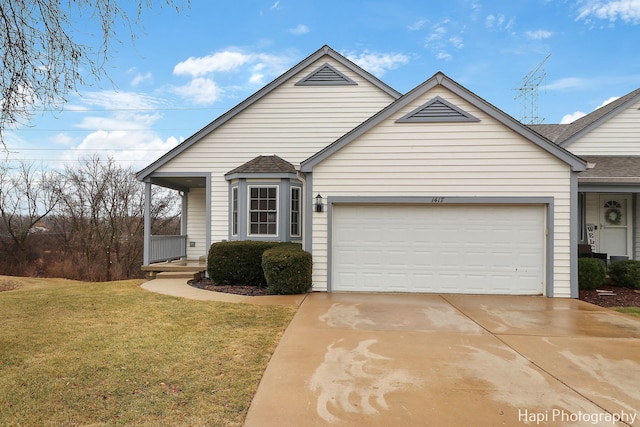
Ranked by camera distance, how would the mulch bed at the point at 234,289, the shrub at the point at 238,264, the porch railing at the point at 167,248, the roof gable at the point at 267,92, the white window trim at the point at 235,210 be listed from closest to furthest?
the mulch bed at the point at 234,289 < the shrub at the point at 238,264 < the white window trim at the point at 235,210 < the roof gable at the point at 267,92 < the porch railing at the point at 167,248

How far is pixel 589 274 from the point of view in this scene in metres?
9.22

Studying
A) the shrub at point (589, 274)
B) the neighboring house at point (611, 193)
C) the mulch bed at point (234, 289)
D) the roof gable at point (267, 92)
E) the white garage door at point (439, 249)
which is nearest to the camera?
the white garage door at point (439, 249)

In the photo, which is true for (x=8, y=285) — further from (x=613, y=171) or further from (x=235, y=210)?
(x=613, y=171)

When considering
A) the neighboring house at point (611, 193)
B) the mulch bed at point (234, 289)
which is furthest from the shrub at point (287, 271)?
the neighboring house at point (611, 193)

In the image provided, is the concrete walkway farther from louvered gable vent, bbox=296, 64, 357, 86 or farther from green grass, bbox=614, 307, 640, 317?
louvered gable vent, bbox=296, 64, 357, 86

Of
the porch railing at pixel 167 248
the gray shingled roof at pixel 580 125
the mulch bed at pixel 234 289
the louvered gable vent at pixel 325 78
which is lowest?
the mulch bed at pixel 234 289

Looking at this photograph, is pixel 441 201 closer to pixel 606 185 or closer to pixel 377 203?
pixel 377 203

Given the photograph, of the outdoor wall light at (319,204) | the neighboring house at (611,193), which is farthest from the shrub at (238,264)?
the neighboring house at (611,193)

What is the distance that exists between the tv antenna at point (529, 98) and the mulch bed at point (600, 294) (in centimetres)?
1201

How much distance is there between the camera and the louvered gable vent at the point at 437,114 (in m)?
8.76

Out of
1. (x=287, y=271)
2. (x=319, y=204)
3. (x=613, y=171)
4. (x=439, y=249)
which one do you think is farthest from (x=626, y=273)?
(x=287, y=271)

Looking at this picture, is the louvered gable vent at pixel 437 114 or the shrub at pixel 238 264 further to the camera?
the shrub at pixel 238 264

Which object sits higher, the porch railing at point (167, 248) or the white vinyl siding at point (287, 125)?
the white vinyl siding at point (287, 125)

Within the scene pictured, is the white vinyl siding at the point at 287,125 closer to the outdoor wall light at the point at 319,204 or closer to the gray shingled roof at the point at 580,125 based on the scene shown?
the outdoor wall light at the point at 319,204
